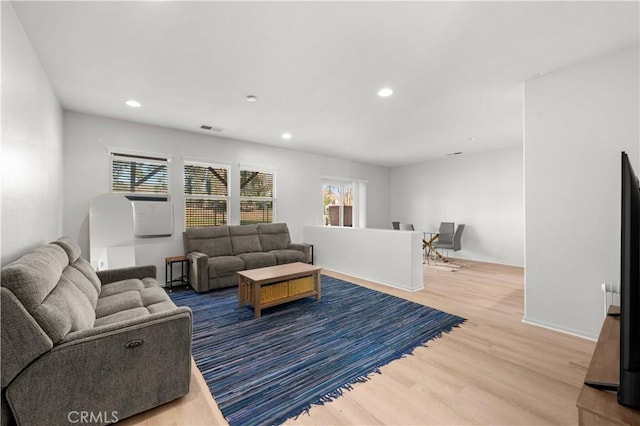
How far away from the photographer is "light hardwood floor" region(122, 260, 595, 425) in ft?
5.30

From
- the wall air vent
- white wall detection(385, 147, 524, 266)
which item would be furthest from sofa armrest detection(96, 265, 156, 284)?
white wall detection(385, 147, 524, 266)

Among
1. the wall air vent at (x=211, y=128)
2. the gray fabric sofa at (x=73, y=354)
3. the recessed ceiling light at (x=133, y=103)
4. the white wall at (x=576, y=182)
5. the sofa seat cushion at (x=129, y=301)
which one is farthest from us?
the wall air vent at (x=211, y=128)

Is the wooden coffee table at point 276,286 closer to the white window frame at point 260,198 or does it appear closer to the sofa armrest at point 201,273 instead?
the sofa armrest at point 201,273

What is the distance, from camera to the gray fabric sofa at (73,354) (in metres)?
1.32

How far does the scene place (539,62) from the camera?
2.50 m

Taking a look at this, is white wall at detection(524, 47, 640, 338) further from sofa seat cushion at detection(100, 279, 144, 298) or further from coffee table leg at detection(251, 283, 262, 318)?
sofa seat cushion at detection(100, 279, 144, 298)

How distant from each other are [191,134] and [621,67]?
214 inches

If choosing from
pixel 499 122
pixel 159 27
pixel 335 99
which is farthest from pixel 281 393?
pixel 499 122

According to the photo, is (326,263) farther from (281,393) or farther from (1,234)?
(1,234)

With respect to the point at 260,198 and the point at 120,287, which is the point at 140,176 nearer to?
the point at 260,198

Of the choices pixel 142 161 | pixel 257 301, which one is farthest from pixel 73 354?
pixel 142 161

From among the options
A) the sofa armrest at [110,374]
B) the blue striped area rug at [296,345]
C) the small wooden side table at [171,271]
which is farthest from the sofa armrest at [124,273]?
the sofa armrest at [110,374]

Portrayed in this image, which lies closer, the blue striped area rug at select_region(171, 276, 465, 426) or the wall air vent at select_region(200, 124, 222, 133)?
the blue striped area rug at select_region(171, 276, 465, 426)

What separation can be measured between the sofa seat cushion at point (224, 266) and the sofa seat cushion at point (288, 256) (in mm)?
692
